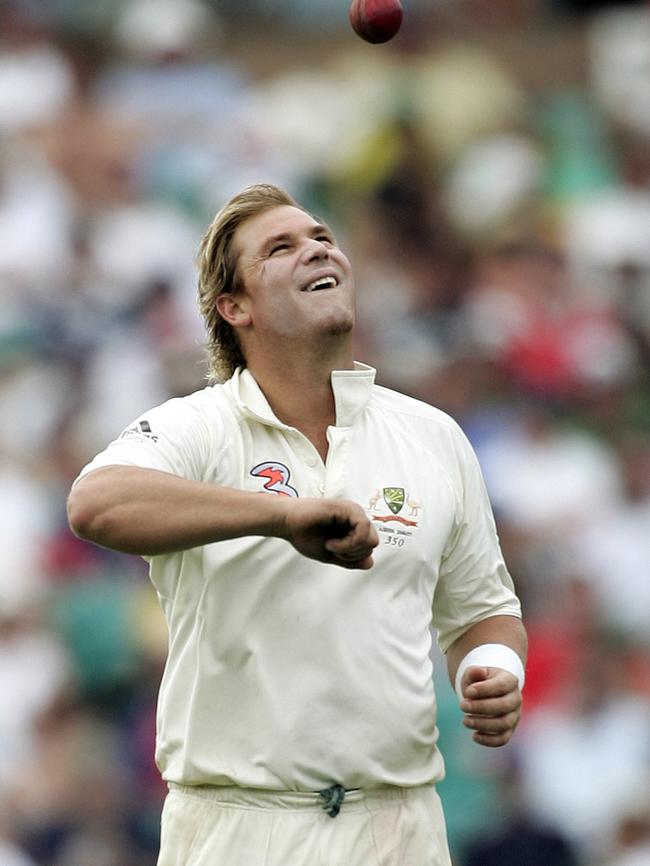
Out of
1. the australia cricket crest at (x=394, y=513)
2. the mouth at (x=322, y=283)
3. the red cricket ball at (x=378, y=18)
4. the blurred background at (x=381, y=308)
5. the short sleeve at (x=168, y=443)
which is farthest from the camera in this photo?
the blurred background at (x=381, y=308)

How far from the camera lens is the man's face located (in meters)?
3.68

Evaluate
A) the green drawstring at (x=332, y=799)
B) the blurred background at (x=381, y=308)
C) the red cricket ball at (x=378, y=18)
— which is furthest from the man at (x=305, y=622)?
the blurred background at (x=381, y=308)

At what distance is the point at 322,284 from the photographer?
3.74 metres

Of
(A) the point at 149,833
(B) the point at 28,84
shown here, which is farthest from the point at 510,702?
(B) the point at 28,84

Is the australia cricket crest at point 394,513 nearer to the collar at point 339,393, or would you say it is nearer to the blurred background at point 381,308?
the collar at point 339,393

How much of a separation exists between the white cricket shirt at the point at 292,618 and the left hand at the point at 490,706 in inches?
4.5

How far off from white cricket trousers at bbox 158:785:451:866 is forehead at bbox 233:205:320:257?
1.34 m

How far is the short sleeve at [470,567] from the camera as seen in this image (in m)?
3.75

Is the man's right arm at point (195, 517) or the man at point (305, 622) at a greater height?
the man's right arm at point (195, 517)

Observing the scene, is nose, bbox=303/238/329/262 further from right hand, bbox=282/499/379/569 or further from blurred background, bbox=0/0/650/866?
blurred background, bbox=0/0/650/866

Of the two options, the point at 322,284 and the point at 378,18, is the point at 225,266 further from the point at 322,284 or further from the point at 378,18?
the point at 378,18

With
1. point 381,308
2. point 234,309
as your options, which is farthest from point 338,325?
point 381,308

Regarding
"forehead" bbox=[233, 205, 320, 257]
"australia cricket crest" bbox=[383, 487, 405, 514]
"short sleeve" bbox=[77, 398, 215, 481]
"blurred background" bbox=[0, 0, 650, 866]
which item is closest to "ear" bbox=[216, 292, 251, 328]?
"forehead" bbox=[233, 205, 320, 257]

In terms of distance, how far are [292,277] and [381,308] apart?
4564mm
